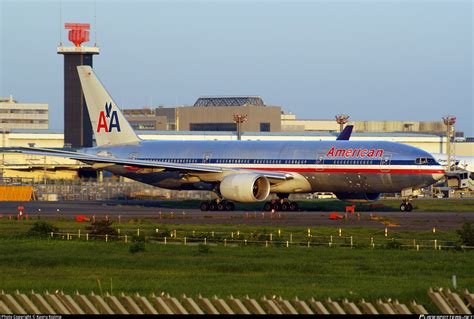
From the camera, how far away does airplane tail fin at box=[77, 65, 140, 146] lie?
75500 mm

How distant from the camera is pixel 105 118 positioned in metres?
75.9

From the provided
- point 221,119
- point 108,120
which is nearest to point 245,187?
point 108,120

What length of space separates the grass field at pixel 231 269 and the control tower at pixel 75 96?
335 feet

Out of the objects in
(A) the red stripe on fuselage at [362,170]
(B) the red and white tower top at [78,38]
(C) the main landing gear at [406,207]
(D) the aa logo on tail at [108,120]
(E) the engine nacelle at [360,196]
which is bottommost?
(C) the main landing gear at [406,207]

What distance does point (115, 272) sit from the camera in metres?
33.2

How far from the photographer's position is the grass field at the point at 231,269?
92.9ft

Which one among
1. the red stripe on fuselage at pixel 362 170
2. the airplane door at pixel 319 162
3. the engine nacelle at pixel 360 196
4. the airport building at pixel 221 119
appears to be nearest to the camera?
the red stripe on fuselage at pixel 362 170

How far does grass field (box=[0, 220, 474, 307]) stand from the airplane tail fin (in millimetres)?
30601

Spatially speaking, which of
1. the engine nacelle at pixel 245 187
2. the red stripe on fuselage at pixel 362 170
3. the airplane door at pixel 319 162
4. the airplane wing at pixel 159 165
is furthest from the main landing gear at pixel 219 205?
the airplane door at pixel 319 162

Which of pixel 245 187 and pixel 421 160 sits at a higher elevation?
pixel 421 160

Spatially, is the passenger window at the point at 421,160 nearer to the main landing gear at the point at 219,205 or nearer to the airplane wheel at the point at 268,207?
the airplane wheel at the point at 268,207

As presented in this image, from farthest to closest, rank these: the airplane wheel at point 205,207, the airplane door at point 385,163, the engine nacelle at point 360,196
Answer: the airplane wheel at point 205,207 < the engine nacelle at point 360,196 < the airplane door at point 385,163

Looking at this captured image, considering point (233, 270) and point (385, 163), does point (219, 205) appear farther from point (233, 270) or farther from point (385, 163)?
point (233, 270)

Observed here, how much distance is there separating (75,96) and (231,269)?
4650 inches
